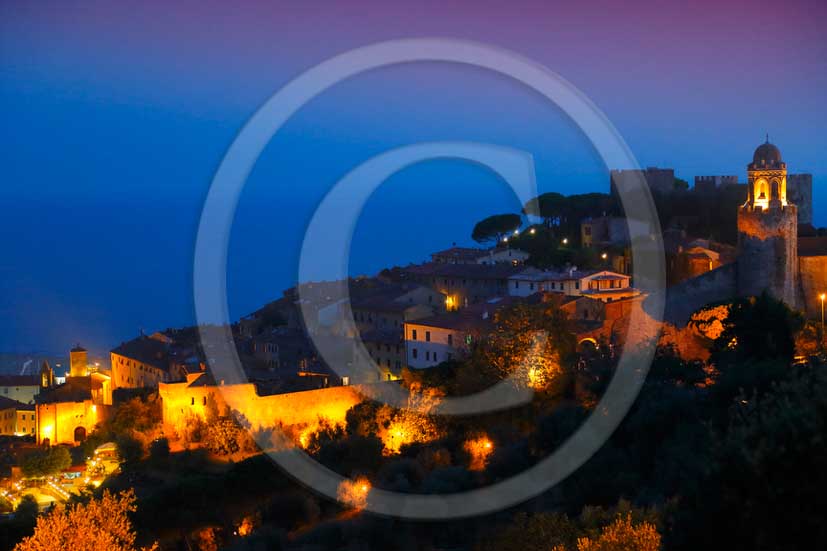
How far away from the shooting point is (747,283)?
59.2ft

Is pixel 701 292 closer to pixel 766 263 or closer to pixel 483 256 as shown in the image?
pixel 766 263

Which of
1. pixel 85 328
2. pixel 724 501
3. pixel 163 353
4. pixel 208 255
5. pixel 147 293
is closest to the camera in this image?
pixel 724 501

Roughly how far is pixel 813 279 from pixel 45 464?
15.8 meters

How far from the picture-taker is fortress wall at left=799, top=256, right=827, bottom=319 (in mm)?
18297

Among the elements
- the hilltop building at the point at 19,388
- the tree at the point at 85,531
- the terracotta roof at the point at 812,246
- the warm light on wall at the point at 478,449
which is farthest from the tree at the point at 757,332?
the hilltop building at the point at 19,388

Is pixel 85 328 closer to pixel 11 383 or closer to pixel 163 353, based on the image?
pixel 11 383

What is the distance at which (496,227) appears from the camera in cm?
3678

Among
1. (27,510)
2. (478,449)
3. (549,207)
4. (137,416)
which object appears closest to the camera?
(478,449)

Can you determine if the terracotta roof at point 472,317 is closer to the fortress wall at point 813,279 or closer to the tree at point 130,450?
the fortress wall at point 813,279

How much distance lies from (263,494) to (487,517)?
17.0 ft

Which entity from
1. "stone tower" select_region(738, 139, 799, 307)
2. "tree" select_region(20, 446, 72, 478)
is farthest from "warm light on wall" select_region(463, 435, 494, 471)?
"tree" select_region(20, 446, 72, 478)

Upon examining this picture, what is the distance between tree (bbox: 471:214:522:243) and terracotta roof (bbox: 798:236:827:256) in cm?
1708

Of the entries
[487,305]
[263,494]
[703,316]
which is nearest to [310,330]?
[487,305]

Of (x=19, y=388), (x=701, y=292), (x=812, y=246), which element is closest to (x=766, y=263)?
(x=701, y=292)
